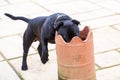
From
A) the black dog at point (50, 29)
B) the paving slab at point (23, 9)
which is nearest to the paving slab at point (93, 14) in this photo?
the paving slab at point (23, 9)

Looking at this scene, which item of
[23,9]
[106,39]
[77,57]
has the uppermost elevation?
[77,57]

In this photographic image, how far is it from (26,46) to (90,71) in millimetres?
1183

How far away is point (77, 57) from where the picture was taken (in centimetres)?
399

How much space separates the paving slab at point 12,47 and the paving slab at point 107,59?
1.10m

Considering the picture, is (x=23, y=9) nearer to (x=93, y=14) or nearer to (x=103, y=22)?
(x=93, y=14)

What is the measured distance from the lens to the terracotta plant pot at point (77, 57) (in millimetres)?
3949

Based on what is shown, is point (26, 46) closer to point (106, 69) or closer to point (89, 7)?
point (106, 69)

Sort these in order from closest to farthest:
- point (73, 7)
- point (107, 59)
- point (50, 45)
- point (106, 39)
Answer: point (107, 59)
point (50, 45)
point (106, 39)
point (73, 7)

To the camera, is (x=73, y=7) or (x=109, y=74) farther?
(x=73, y=7)

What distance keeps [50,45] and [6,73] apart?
1157 mm

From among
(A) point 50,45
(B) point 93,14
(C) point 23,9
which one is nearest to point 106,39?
(A) point 50,45

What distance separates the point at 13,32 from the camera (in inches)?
263

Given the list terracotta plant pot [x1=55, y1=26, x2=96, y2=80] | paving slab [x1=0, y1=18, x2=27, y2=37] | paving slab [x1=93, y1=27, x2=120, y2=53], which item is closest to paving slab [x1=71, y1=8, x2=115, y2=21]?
paving slab [x1=93, y1=27, x2=120, y2=53]

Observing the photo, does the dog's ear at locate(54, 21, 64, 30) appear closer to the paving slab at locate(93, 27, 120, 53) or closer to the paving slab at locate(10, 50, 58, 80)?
the paving slab at locate(10, 50, 58, 80)
